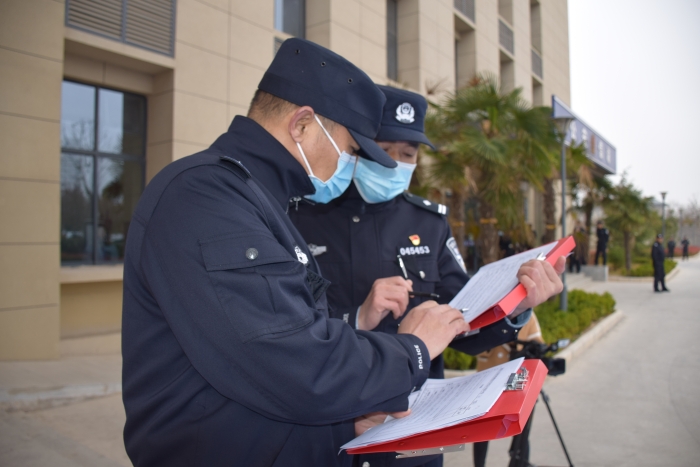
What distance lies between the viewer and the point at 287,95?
4.29 ft

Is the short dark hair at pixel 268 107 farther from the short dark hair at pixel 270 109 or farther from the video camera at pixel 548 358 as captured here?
the video camera at pixel 548 358

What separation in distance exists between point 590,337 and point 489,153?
11.0ft

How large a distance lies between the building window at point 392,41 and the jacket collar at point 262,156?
475 inches

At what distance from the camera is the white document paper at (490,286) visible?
1486 millimetres

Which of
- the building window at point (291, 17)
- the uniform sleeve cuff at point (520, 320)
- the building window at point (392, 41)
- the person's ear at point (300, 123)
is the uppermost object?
the building window at point (392, 41)

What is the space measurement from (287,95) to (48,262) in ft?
18.1

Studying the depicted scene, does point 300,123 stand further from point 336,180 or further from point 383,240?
point 383,240

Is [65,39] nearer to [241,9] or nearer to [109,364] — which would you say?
[241,9]

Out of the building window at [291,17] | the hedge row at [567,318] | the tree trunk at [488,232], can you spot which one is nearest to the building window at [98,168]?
the building window at [291,17]

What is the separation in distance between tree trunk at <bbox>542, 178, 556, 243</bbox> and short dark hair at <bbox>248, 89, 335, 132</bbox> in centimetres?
1071

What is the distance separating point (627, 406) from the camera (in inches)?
200

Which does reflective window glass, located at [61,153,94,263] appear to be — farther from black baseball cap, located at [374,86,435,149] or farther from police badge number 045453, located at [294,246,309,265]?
police badge number 045453, located at [294,246,309,265]

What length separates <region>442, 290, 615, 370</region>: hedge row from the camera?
5.98 meters

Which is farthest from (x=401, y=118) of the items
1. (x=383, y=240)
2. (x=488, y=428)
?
(x=488, y=428)
